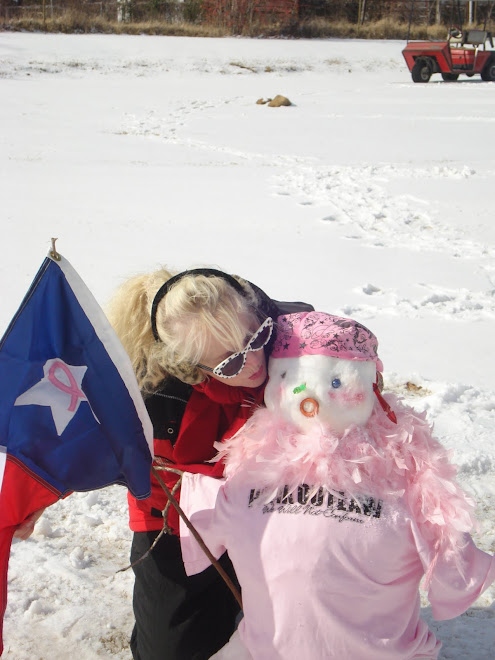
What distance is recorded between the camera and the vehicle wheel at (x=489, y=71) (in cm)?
1569

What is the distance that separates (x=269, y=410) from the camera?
5.37ft

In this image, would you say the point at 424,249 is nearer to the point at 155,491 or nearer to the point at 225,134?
the point at 155,491

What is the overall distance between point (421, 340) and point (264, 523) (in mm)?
2451

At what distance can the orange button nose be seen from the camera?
5.06 feet

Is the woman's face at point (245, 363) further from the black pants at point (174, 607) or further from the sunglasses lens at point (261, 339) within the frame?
the black pants at point (174, 607)

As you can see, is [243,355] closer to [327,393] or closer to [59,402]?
[327,393]

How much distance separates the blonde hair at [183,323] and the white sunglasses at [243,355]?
3cm

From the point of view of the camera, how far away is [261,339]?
168 cm

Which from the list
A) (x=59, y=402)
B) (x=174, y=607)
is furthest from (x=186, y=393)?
(x=174, y=607)

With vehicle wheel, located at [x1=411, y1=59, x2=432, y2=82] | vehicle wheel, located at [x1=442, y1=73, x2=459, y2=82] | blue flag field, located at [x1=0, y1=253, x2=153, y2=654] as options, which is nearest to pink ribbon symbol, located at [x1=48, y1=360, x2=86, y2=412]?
blue flag field, located at [x1=0, y1=253, x2=153, y2=654]

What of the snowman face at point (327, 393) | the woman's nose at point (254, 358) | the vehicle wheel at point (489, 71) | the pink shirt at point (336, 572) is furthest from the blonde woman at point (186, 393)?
the vehicle wheel at point (489, 71)

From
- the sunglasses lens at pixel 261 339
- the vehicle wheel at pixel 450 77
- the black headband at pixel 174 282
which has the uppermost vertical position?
the vehicle wheel at pixel 450 77

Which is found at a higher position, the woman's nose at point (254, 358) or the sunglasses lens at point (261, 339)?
the sunglasses lens at point (261, 339)

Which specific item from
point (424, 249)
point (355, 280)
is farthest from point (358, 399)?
point (424, 249)
